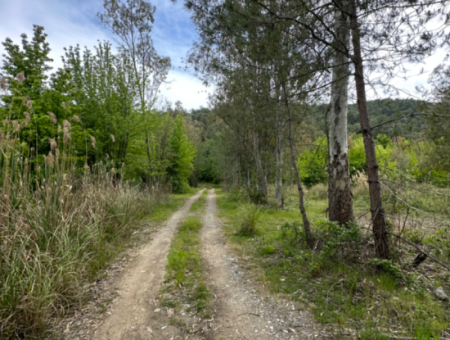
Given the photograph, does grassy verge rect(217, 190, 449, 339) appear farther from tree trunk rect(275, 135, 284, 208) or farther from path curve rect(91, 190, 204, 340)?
tree trunk rect(275, 135, 284, 208)

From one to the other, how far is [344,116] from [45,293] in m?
5.33

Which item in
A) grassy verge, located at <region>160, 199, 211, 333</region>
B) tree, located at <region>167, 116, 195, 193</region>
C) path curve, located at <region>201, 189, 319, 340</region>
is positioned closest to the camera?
path curve, located at <region>201, 189, 319, 340</region>

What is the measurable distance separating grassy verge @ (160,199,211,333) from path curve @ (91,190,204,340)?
0.16 metres

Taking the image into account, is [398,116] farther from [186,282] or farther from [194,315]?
[186,282]

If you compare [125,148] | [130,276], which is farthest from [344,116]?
[125,148]

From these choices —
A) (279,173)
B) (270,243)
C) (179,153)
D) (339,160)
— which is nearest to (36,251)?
(270,243)

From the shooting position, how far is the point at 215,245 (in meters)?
5.25

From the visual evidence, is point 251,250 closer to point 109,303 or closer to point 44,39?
point 109,303

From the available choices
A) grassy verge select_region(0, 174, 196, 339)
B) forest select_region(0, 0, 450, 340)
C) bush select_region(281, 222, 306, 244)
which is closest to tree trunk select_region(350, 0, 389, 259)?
forest select_region(0, 0, 450, 340)

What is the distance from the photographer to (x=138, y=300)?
121 inches

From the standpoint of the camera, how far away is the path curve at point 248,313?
93.4 inches

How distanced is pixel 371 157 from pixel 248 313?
2.88 metres

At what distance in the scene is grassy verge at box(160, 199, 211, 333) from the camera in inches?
108

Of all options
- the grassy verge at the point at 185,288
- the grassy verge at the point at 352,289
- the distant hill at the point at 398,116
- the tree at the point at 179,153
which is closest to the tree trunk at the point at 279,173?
the grassy verge at the point at 352,289
